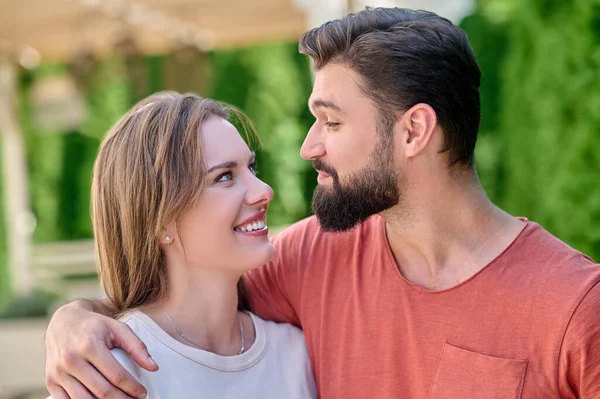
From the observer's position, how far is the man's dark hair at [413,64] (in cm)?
184

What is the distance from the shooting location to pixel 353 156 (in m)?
1.87

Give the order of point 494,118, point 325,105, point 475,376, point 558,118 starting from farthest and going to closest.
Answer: point 494,118, point 558,118, point 325,105, point 475,376

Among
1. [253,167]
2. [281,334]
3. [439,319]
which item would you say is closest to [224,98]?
[253,167]

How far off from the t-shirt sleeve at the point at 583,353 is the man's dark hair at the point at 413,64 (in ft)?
1.71

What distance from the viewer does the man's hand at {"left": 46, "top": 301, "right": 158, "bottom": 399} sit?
1.52 meters

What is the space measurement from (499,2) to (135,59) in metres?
3.67

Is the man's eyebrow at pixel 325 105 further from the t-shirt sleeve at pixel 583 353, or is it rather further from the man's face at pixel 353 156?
the t-shirt sleeve at pixel 583 353

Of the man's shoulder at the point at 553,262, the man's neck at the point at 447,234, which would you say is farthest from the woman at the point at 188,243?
the man's shoulder at the point at 553,262

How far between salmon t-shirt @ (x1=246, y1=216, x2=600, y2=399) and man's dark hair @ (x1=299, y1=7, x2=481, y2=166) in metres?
0.33

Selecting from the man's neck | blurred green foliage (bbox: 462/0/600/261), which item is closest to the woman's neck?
the man's neck

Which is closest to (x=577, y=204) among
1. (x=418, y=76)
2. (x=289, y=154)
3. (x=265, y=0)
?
(x=418, y=76)

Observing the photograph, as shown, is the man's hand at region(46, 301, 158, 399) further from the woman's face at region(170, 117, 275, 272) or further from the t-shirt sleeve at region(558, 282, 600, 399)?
the t-shirt sleeve at region(558, 282, 600, 399)

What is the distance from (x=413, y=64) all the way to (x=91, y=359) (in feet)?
3.36

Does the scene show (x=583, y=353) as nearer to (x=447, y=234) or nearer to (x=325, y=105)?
(x=447, y=234)
